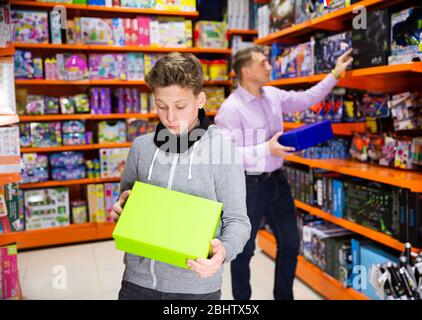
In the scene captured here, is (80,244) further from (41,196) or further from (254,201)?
(254,201)

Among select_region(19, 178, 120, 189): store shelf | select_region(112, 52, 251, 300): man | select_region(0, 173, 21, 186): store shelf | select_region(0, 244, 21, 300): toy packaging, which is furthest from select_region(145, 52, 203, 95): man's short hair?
select_region(19, 178, 120, 189): store shelf

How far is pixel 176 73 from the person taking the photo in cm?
99

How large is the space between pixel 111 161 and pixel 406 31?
10.3 feet

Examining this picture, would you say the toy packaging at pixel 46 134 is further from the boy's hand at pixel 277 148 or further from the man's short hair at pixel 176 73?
the man's short hair at pixel 176 73

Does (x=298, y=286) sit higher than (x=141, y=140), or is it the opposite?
(x=141, y=140)

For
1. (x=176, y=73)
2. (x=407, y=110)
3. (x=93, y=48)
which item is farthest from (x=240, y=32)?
(x=176, y=73)

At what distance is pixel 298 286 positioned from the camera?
3.09 m

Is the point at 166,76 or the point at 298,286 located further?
the point at 298,286

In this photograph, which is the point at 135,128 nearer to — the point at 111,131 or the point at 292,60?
the point at 111,131

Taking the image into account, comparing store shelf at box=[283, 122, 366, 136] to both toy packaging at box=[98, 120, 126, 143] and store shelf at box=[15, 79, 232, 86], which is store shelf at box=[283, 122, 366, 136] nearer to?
store shelf at box=[15, 79, 232, 86]

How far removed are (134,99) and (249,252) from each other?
8.53ft

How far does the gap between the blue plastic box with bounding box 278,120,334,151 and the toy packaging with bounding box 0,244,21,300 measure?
164cm
